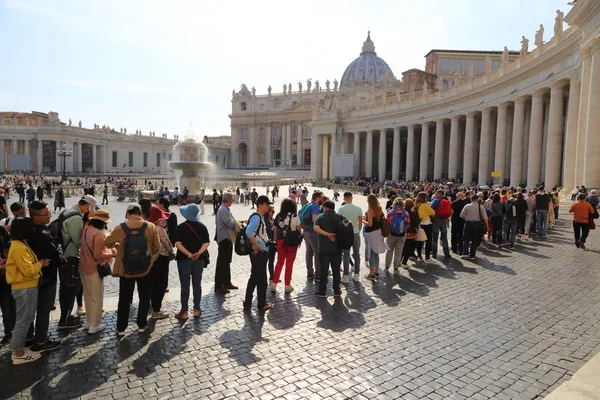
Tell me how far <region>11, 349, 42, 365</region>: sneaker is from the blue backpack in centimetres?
647

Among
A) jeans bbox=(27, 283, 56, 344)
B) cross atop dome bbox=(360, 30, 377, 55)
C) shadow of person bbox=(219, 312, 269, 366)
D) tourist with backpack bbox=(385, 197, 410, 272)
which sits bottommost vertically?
shadow of person bbox=(219, 312, 269, 366)

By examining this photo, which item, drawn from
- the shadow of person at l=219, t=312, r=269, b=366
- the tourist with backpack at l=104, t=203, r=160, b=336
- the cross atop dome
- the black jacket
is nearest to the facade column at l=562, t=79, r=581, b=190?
the shadow of person at l=219, t=312, r=269, b=366

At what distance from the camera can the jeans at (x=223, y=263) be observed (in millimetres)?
7219

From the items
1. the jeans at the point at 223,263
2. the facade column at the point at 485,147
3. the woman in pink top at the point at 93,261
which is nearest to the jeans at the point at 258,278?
the jeans at the point at 223,263

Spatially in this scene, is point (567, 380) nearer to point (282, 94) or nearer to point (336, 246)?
point (336, 246)

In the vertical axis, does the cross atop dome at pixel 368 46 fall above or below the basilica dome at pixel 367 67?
above

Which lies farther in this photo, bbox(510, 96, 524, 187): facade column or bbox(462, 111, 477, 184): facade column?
bbox(462, 111, 477, 184): facade column

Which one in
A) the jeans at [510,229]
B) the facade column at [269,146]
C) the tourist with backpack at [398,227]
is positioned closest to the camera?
the tourist with backpack at [398,227]

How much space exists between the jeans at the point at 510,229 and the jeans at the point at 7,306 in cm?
1136

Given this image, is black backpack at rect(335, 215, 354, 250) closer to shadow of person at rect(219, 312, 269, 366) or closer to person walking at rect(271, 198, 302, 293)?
person walking at rect(271, 198, 302, 293)

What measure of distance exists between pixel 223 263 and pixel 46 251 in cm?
307

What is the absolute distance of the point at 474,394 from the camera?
13.1 ft

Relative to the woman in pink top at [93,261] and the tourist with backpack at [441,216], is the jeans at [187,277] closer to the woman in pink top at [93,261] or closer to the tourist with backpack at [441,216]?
the woman in pink top at [93,261]

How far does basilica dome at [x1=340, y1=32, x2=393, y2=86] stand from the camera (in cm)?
9819
